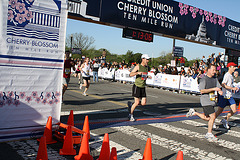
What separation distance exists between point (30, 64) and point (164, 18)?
46.6ft

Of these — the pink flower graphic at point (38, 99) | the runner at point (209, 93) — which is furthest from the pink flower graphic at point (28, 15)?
the runner at point (209, 93)

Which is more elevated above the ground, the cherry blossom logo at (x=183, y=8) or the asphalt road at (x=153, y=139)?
the cherry blossom logo at (x=183, y=8)

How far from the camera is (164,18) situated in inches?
711

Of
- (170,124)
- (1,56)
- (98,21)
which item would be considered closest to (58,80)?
(1,56)

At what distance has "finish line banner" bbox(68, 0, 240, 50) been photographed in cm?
1462

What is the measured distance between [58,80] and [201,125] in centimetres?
482

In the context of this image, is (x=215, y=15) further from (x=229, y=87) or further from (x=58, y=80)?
(x=58, y=80)

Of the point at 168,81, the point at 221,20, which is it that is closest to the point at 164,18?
the point at 168,81

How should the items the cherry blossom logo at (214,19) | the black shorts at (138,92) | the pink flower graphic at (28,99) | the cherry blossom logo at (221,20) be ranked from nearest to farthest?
1. the pink flower graphic at (28,99)
2. the black shorts at (138,92)
3. the cherry blossom logo at (214,19)
4. the cherry blossom logo at (221,20)

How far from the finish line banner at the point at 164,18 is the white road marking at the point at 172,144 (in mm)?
8719

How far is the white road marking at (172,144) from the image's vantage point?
504cm

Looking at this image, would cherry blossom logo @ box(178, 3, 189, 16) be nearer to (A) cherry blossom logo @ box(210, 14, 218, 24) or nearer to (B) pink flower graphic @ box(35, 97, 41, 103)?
(A) cherry blossom logo @ box(210, 14, 218, 24)

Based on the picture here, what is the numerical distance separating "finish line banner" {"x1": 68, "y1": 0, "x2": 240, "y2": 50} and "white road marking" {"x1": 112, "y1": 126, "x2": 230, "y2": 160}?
28.6 ft

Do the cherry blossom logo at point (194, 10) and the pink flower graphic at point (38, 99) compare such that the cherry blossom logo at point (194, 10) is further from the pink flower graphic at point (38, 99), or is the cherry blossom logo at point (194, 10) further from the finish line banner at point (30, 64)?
the pink flower graphic at point (38, 99)
